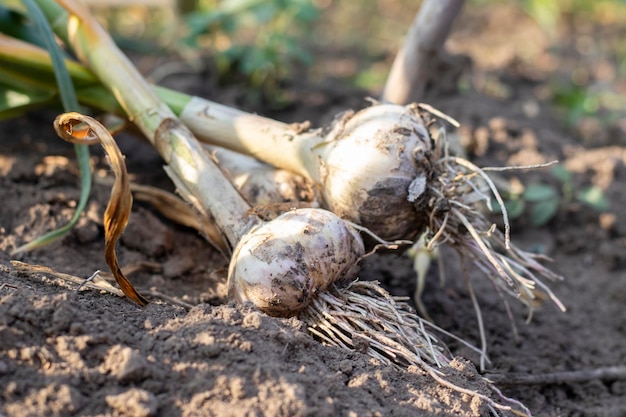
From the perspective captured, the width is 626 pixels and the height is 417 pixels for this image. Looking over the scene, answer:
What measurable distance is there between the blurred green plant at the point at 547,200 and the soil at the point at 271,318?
0.03 metres

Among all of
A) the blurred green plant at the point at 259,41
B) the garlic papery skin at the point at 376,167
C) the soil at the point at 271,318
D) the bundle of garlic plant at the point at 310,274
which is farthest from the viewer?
the blurred green plant at the point at 259,41

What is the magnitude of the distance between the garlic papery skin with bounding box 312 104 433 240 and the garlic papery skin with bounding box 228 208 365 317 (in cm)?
12

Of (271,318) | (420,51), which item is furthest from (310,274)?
(420,51)

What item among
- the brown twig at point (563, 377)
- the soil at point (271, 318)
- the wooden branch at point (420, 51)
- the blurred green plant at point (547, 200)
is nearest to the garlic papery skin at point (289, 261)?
the soil at point (271, 318)

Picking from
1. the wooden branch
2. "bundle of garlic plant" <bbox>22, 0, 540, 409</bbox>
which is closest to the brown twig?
"bundle of garlic plant" <bbox>22, 0, 540, 409</bbox>

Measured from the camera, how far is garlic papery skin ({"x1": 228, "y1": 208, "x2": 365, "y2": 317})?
1.49 metres

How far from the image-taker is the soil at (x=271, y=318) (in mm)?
1165

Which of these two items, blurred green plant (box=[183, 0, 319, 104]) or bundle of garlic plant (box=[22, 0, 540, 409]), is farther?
blurred green plant (box=[183, 0, 319, 104])

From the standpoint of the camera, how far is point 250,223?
167 cm

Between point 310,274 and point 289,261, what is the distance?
2.3 inches

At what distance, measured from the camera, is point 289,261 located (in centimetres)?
149

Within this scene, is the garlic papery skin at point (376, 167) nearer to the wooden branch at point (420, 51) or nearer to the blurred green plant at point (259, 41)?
the wooden branch at point (420, 51)

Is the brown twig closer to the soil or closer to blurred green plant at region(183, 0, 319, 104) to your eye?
the soil

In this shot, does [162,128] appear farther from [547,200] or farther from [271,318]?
[547,200]
